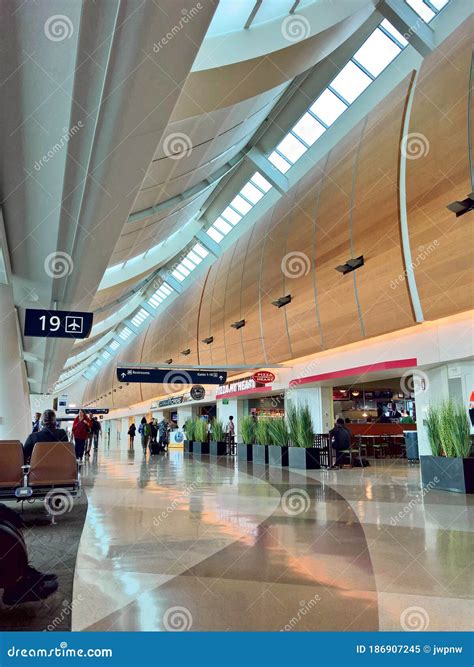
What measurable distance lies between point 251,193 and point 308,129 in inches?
231

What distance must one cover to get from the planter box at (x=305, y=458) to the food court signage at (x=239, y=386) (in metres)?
5.50

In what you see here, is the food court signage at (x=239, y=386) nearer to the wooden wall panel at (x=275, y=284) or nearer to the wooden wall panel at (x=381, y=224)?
the wooden wall panel at (x=275, y=284)

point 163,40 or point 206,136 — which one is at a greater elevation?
point 206,136

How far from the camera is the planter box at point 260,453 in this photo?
57.3ft

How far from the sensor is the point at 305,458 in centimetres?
1495

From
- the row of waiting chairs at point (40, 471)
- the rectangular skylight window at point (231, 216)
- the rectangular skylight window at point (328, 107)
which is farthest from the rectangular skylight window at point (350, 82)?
the row of waiting chairs at point (40, 471)

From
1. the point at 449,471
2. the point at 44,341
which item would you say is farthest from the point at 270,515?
the point at 44,341

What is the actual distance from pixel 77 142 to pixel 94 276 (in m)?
5.10

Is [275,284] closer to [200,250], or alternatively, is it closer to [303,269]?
[303,269]

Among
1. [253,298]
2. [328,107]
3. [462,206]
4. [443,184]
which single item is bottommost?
[462,206]

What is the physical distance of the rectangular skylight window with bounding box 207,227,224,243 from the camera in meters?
31.0

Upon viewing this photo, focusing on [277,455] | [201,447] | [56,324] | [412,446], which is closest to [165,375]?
[201,447]
